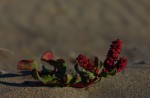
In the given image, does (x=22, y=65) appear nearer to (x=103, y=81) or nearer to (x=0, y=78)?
(x=0, y=78)

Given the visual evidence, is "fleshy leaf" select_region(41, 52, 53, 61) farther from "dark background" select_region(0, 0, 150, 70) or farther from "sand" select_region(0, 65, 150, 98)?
"dark background" select_region(0, 0, 150, 70)

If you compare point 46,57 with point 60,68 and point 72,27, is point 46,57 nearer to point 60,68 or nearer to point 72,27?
point 60,68

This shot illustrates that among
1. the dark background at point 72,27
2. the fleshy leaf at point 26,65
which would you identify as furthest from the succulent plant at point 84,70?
the dark background at point 72,27

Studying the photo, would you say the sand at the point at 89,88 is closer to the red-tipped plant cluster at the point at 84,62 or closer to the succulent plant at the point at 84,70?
the succulent plant at the point at 84,70

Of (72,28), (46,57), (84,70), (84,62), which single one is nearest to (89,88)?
(84,70)

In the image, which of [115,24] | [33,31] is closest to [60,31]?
[33,31]

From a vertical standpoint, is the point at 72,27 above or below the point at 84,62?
above

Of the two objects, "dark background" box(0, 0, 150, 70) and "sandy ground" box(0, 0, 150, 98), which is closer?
A: "sandy ground" box(0, 0, 150, 98)

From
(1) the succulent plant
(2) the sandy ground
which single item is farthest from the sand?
(2) the sandy ground
